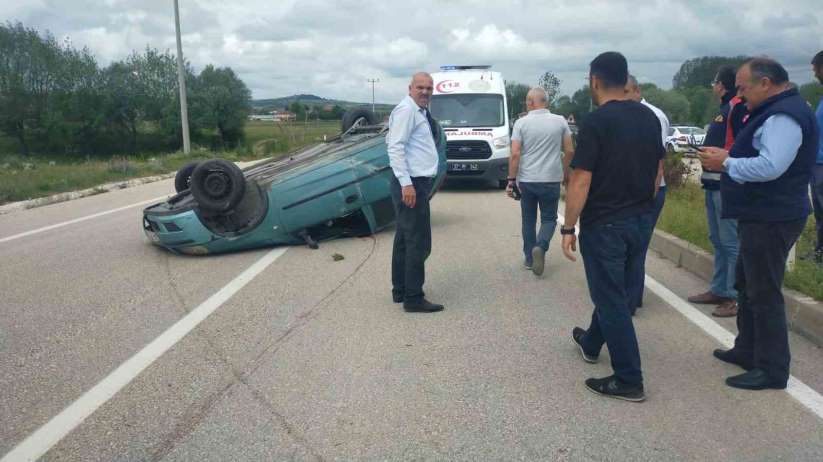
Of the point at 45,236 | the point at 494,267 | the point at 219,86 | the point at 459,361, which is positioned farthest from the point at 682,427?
the point at 219,86

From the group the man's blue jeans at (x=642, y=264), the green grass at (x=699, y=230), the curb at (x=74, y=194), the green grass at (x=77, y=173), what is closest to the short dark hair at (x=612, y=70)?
the man's blue jeans at (x=642, y=264)

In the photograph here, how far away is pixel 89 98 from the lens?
59719 millimetres

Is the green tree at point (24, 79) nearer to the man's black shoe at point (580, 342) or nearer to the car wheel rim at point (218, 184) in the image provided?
the car wheel rim at point (218, 184)

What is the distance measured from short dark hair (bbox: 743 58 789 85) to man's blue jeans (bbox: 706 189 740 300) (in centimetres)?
170

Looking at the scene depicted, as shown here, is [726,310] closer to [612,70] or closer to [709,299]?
[709,299]

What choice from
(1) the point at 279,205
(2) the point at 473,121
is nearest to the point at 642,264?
(1) the point at 279,205

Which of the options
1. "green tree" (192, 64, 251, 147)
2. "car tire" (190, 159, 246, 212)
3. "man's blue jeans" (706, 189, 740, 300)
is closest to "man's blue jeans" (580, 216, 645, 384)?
"man's blue jeans" (706, 189, 740, 300)

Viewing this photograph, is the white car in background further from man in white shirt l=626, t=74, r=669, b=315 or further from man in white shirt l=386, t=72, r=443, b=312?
man in white shirt l=386, t=72, r=443, b=312

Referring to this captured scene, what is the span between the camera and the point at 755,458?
3.31 metres

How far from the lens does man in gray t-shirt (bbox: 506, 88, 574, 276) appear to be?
6.77m

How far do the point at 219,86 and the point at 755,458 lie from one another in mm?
59341

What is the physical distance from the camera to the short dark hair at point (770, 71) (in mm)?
3947

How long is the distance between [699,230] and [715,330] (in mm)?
3177

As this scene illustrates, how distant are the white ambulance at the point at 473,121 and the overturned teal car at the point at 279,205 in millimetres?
5103
